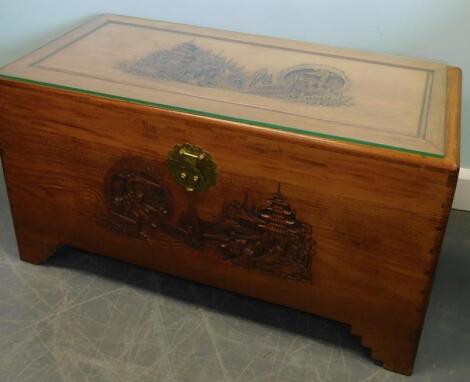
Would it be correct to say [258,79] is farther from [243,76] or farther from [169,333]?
[169,333]

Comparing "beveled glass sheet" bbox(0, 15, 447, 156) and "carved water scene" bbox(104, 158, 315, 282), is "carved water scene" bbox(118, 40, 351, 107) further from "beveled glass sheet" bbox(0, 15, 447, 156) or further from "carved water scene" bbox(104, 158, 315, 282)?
"carved water scene" bbox(104, 158, 315, 282)

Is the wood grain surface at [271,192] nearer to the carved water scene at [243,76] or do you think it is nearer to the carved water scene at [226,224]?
the carved water scene at [226,224]

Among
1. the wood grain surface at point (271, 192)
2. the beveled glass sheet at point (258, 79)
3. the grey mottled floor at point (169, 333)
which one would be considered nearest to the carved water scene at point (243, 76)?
the beveled glass sheet at point (258, 79)

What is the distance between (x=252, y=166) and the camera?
1.15 m

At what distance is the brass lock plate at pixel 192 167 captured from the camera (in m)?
1.18

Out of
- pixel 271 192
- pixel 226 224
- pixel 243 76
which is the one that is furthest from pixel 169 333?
pixel 243 76

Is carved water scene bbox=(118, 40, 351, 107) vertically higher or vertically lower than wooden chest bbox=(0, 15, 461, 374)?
higher

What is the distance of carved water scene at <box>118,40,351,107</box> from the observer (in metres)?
1.24

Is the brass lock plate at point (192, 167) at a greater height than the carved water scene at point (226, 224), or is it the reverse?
the brass lock plate at point (192, 167)

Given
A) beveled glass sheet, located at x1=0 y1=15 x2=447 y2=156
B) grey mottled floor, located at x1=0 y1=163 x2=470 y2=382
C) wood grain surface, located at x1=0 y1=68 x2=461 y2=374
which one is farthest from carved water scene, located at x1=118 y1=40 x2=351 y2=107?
grey mottled floor, located at x1=0 y1=163 x2=470 y2=382

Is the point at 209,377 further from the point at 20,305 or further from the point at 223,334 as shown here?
the point at 20,305

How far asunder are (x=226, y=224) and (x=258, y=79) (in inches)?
12.6

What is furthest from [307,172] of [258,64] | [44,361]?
[44,361]

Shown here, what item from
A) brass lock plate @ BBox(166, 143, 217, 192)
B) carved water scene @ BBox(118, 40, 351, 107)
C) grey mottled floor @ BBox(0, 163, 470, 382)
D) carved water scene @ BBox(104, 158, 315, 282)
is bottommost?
grey mottled floor @ BBox(0, 163, 470, 382)
